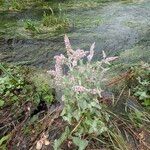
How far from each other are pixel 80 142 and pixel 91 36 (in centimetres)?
231

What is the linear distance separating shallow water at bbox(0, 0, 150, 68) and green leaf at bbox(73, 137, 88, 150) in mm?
1489

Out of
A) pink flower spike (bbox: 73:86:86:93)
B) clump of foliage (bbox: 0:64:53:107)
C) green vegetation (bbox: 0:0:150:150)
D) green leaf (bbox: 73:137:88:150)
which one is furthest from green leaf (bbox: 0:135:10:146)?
pink flower spike (bbox: 73:86:86:93)

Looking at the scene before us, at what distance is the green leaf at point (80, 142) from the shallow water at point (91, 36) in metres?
1.49

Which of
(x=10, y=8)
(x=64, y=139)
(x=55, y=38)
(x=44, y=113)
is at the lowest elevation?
(x=10, y=8)

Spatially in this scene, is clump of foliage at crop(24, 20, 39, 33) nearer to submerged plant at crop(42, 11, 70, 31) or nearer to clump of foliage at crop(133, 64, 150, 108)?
submerged plant at crop(42, 11, 70, 31)

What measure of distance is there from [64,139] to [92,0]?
4.09 meters

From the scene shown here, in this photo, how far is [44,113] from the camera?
11.1 feet

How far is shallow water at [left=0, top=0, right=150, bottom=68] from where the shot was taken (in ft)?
14.3

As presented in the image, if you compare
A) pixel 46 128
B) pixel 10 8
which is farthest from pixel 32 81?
pixel 10 8

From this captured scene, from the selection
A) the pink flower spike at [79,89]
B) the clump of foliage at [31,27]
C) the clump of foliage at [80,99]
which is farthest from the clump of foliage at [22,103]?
the clump of foliage at [31,27]

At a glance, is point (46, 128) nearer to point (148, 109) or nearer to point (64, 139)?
point (64, 139)

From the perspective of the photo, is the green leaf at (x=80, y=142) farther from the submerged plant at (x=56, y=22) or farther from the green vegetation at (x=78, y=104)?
the submerged plant at (x=56, y=22)

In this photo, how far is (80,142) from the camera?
273 cm

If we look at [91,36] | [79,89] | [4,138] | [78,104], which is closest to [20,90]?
[4,138]
